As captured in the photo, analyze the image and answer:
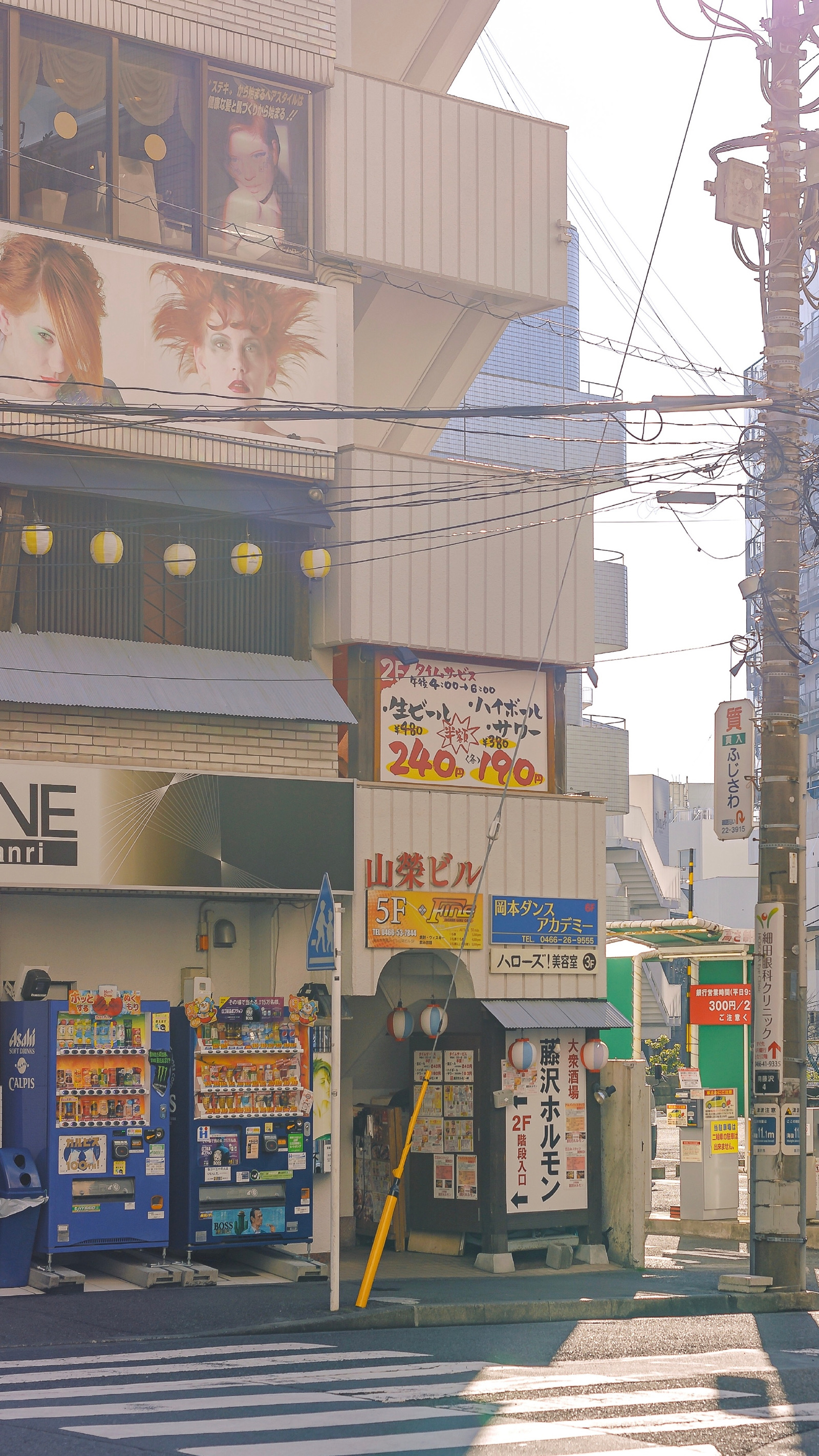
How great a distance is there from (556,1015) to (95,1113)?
238 inches

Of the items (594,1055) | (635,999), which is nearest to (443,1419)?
(594,1055)

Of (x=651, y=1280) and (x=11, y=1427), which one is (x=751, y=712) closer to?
(x=651, y=1280)

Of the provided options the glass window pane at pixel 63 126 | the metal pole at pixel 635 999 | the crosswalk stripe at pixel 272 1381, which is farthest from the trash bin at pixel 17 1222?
the metal pole at pixel 635 999

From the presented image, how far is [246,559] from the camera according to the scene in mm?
19297

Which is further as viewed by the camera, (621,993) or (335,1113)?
(621,993)

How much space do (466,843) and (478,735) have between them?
148 cm

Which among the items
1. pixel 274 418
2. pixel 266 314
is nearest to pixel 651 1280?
pixel 274 418

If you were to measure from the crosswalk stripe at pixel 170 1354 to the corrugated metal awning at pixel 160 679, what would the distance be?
6.88 m

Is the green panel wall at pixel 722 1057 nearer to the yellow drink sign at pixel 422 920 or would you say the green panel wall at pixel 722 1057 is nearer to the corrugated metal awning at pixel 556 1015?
the corrugated metal awning at pixel 556 1015

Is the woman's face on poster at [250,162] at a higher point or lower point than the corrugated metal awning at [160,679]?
higher

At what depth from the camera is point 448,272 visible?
2088 centimetres

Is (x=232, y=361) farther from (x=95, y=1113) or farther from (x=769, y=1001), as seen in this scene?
(x=769, y=1001)

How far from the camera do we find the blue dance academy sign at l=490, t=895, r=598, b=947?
66.1 ft

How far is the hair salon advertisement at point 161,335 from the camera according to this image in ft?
57.7
